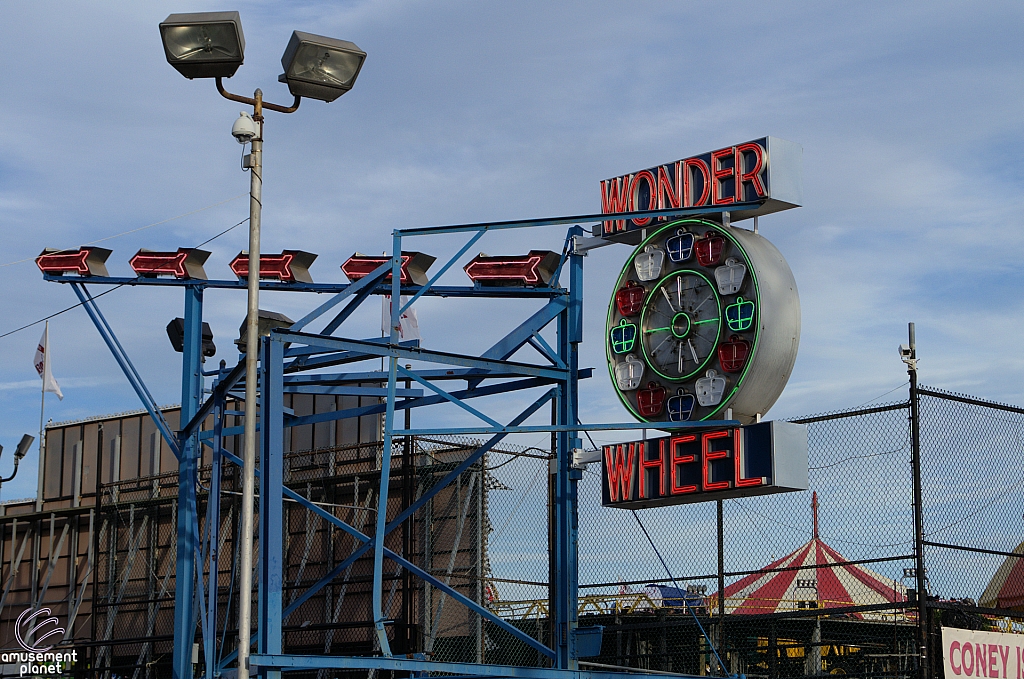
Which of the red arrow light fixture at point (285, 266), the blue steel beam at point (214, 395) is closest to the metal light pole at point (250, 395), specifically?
the blue steel beam at point (214, 395)

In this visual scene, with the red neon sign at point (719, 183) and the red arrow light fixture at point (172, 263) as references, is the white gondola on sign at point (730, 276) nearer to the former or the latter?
the red neon sign at point (719, 183)

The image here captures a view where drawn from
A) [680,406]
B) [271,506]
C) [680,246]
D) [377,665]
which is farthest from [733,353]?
[271,506]

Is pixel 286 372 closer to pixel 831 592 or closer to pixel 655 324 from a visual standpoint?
pixel 655 324

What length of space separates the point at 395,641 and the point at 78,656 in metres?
11.5

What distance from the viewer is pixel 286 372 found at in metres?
22.4

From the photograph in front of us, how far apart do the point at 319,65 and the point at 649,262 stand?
6082mm

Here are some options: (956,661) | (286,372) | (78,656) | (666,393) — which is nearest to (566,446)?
(666,393)

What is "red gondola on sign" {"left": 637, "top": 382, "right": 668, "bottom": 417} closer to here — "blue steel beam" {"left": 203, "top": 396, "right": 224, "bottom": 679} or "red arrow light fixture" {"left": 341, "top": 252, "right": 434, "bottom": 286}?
"red arrow light fixture" {"left": 341, "top": 252, "right": 434, "bottom": 286}

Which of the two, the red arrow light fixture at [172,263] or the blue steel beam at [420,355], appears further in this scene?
the red arrow light fixture at [172,263]

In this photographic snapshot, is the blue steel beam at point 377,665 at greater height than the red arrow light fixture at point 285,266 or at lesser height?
lesser

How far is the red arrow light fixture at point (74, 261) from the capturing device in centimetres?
2330

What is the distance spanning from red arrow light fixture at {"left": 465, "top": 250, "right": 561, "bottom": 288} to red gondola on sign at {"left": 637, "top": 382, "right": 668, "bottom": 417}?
2.82m

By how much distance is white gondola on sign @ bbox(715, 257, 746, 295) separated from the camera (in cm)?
1775

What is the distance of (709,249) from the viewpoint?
60.3 feet
